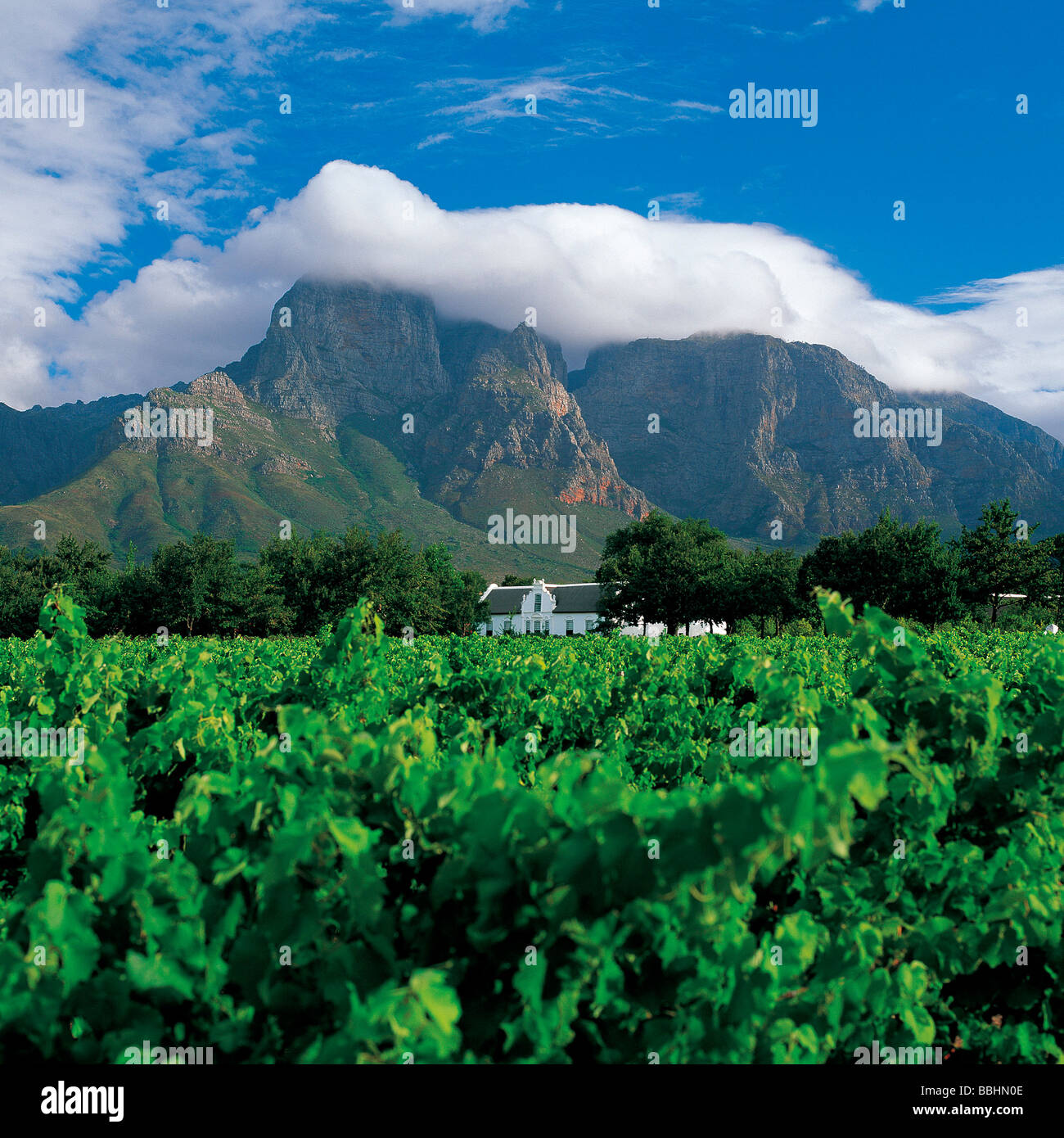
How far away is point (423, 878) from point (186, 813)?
2.88 ft

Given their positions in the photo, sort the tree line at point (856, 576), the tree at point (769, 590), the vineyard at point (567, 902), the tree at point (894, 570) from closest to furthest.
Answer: the vineyard at point (567, 902) → the tree line at point (856, 576) → the tree at point (894, 570) → the tree at point (769, 590)

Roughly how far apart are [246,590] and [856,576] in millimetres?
46076

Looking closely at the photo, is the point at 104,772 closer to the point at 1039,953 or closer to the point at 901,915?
the point at 901,915

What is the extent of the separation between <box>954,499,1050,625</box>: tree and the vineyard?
5810 cm

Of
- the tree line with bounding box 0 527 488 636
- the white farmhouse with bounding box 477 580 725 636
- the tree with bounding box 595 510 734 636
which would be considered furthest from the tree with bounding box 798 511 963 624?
the white farmhouse with bounding box 477 580 725 636

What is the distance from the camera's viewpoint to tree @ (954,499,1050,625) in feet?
178

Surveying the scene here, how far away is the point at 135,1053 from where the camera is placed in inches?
95.1

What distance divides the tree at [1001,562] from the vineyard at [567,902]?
58.1 meters

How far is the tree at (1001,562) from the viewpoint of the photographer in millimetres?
54188

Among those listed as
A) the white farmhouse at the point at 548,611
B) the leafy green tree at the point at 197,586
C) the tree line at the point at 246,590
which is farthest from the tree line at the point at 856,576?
the leafy green tree at the point at 197,586

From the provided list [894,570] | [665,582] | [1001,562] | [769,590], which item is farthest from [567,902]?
[665,582]

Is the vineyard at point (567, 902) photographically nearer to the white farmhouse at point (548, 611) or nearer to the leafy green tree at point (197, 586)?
the leafy green tree at point (197, 586)

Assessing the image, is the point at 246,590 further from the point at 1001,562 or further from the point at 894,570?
the point at 1001,562
